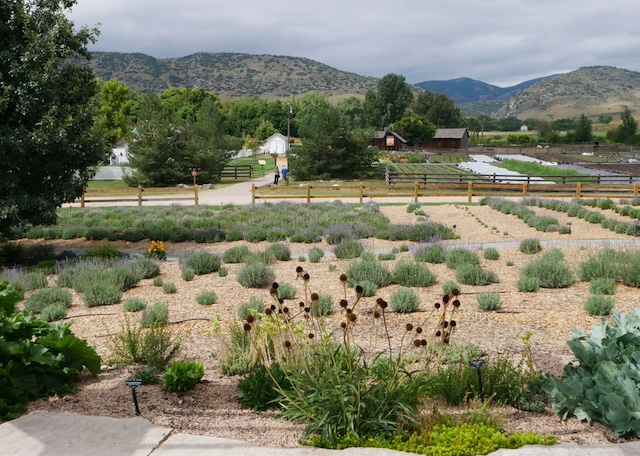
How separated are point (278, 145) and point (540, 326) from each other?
88.5 metres

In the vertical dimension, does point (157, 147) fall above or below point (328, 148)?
above

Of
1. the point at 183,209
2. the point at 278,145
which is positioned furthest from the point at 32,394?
the point at 278,145

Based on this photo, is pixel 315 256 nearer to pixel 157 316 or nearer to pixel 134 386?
pixel 157 316

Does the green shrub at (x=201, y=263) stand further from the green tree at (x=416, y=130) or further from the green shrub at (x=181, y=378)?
the green tree at (x=416, y=130)

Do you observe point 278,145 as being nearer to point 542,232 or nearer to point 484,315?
point 542,232

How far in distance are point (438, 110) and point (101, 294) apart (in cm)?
13528

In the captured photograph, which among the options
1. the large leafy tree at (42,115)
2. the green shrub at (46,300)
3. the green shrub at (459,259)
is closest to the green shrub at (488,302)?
the green shrub at (459,259)

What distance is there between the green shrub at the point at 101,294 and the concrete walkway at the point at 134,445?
5193 mm

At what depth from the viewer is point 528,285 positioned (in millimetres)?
9844

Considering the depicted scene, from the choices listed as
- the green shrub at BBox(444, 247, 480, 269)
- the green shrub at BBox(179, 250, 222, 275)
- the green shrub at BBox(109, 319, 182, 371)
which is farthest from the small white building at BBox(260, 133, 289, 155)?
the green shrub at BBox(109, 319, 182, 371)

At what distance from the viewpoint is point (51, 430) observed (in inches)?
178

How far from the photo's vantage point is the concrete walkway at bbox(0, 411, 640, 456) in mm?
4141

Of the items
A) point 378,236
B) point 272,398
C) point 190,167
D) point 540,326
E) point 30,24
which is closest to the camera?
point 272,398

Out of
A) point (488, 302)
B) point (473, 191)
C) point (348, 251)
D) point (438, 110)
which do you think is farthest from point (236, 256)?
point (438, 110)
